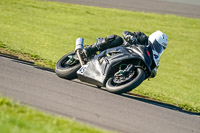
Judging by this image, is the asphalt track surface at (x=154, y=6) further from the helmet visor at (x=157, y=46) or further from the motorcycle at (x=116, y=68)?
the helmet visor at (x=157, y=46)

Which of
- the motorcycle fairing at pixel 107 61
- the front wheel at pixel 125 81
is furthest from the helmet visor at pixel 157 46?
the front wheel at pixel 125 81

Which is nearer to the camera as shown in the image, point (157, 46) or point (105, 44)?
point (157, 46)

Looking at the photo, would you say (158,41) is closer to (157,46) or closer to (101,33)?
(157,46)

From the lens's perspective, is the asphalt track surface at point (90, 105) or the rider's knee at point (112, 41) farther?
the rider's knee at point (112, 41)

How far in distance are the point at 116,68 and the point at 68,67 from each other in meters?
1.26

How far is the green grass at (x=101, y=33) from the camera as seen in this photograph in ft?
35.2

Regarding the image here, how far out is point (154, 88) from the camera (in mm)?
10094

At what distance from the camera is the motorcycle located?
7090 mm

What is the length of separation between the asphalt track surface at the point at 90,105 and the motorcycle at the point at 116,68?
0.20 m

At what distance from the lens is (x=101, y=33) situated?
1639cm

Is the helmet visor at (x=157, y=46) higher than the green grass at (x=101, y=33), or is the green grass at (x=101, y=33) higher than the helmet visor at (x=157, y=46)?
the helmet visor at (x=157, y=46)

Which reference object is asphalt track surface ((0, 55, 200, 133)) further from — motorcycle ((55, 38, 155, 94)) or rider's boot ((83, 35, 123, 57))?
rider's boot ((83, 35, 123, 57))

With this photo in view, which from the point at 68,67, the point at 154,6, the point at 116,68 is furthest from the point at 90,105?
the point at 154,6

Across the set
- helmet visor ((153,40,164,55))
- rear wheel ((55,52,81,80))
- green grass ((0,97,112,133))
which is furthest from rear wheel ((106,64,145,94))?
green grass ((0,97,112,133))
